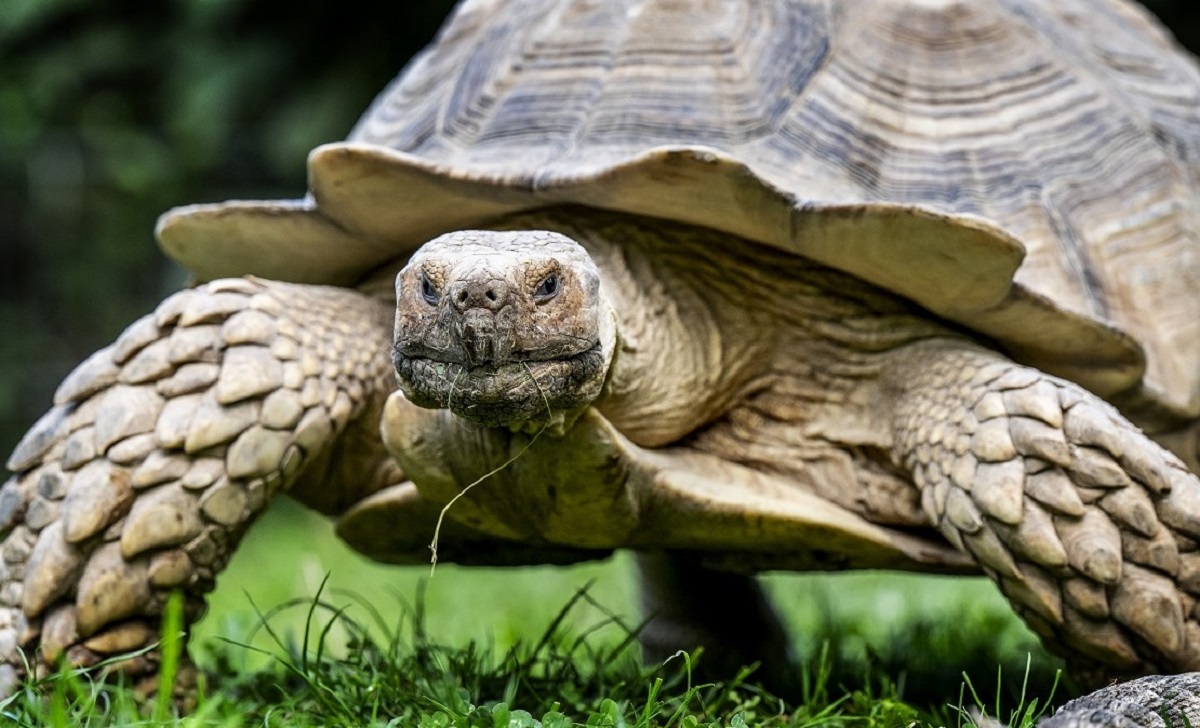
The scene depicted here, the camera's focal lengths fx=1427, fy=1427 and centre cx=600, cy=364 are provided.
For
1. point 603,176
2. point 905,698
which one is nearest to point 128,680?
point 603,176

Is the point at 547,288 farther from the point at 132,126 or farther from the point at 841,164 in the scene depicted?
the point at 132,126

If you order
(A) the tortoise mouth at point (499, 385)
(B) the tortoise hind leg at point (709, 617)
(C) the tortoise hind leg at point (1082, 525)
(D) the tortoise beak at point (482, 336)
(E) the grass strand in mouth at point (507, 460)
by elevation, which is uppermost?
(D) the tortoise beak at point (482, 336)

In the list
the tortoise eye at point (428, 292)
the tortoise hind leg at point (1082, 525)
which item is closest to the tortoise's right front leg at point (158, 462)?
the tortoise eye at point (428, 292)

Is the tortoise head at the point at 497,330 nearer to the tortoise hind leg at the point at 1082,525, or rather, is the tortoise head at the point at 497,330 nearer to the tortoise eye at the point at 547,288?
the tortoise eye at the point at 547,288

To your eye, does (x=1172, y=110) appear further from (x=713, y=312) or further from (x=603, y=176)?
(x=603, y=176)

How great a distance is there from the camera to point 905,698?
3.03 m

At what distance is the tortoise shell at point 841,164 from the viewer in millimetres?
2914

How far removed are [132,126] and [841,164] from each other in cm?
695

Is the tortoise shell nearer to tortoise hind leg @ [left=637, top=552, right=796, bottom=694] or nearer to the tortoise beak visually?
the tortoise beak

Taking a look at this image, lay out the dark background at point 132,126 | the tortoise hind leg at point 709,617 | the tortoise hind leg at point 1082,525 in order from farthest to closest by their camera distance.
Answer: the dark background at point 132,126
the tortoise hind leg at point 709,617
the tortoise hind leg at point 1082,525

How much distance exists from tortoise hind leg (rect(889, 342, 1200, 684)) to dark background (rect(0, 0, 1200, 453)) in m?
5.81

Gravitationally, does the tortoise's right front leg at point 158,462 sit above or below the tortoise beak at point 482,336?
below

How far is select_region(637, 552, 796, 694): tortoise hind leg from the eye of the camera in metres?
3.85

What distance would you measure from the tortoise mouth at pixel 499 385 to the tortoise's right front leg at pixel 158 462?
567 millimetres
